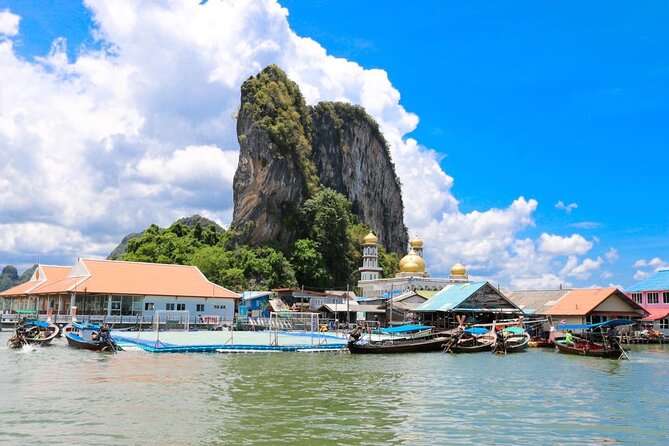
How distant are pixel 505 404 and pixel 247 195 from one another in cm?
6313

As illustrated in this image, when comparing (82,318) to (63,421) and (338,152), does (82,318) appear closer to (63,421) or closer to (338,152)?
(63,421)

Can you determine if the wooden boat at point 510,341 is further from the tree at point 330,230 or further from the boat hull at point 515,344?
the tree at point 330,230

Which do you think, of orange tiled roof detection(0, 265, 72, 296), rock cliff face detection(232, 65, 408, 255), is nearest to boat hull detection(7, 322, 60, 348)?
orange tiled roof detection(0, 265, 72, 296)

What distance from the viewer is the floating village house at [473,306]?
46.3 metres

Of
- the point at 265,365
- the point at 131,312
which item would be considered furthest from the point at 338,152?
the point at 265,365

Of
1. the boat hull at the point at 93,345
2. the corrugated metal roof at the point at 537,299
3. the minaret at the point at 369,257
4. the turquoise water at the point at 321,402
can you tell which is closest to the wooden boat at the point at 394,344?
the turquoise water at the point at 321,402

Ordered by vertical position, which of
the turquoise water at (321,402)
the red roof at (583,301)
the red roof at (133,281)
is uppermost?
the red roof at (133,281)

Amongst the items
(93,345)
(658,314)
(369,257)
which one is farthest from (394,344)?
(369,257)

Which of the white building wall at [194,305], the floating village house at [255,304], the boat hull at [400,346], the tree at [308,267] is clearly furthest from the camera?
the tree at [308,267]

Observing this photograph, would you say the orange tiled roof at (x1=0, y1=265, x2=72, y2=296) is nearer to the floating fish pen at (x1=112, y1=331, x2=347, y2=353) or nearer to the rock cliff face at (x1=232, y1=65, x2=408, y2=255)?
the floating fish pen at (x1=112, y1=331, x2=347, y2=353)

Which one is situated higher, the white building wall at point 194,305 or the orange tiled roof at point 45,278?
the orange tiled roof at point 45,278

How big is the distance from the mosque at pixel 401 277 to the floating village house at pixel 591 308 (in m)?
17.8

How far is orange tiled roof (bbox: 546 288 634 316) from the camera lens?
48.2m

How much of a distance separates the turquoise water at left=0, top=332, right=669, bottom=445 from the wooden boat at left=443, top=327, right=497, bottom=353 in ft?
24.0
